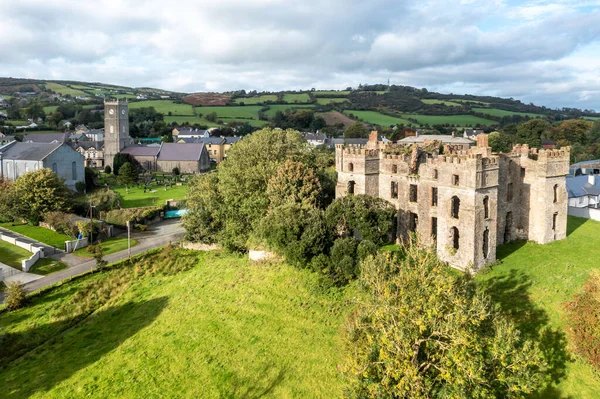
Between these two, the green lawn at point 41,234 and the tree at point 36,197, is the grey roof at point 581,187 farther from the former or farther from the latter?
the tree at point 36,197

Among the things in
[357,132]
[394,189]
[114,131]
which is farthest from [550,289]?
[357,132]

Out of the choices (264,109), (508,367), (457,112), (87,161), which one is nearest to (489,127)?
(457,112)

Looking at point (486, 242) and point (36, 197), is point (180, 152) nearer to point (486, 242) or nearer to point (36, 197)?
point (36, 197)

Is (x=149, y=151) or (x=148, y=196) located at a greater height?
(x=149, y=151)

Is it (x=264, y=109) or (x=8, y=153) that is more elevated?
(x=264, y=109)

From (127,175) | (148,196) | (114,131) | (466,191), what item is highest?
(114,131)

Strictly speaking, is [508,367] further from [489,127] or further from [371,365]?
[489,127]
